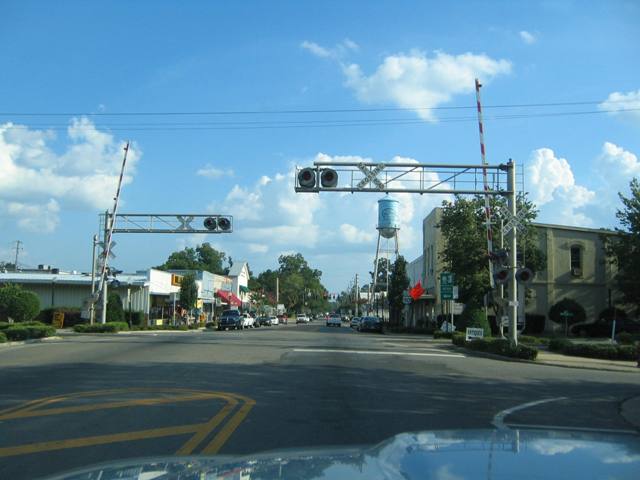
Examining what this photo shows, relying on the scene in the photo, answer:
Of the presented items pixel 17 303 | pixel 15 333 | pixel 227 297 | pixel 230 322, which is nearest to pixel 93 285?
pixel 17 303

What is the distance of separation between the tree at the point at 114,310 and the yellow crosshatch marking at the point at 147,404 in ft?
109

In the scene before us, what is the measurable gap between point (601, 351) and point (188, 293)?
40970 millimetres

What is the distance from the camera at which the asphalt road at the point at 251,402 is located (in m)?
7.68

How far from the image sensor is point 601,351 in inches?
909

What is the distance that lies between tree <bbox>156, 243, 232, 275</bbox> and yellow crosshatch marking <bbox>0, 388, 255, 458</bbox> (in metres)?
130

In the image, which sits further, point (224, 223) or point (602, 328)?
point (602, 328)

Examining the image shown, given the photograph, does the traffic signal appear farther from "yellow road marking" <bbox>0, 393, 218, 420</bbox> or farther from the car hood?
the car hood

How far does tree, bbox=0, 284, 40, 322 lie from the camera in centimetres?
3688

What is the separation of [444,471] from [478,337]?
24.3m

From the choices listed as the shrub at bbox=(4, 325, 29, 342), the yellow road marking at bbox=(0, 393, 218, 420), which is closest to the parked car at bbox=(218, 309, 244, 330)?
the shrub at bbox=(4, 325, 29, 342)

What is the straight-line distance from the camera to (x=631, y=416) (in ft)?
35.4

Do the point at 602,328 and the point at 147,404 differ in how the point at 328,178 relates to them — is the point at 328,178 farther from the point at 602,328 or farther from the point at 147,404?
the point at 602,328

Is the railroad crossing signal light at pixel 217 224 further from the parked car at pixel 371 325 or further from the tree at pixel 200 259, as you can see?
the tree at pixel 200 259

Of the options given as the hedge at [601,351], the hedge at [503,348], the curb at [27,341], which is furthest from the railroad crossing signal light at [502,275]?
the curb at [27,341]
